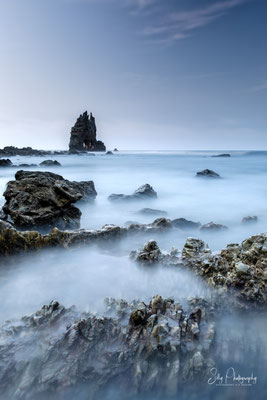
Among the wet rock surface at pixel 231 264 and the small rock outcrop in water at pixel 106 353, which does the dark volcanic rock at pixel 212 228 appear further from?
the small rock outcrop in water at pixel 106 353

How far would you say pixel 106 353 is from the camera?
7.81 ft

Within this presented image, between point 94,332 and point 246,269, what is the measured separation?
6.81 feet

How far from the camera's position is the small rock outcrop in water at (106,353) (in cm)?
216

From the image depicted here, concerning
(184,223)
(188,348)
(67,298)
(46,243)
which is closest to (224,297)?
(188,348)

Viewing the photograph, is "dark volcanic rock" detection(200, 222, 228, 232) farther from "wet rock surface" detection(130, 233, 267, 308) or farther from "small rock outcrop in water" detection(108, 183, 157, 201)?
"small rock outcrop in water" detection(108, 183, 157, 201)

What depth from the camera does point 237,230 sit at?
22.3ft

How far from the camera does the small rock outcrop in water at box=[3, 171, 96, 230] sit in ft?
19.1
